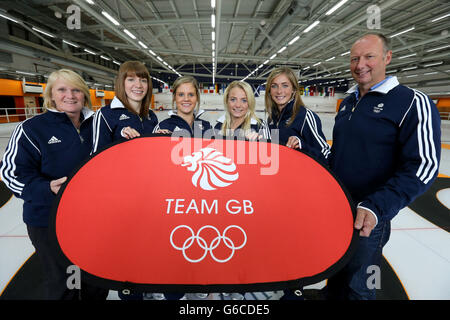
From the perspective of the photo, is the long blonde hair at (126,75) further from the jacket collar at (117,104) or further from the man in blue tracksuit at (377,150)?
the man in blue tracksuit at (377,150)

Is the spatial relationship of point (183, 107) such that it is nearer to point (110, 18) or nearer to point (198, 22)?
point (110, 18)

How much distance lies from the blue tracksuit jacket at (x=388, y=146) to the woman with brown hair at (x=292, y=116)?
0.22m

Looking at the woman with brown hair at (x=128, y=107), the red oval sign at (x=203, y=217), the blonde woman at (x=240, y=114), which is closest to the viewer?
the red oval sign at (x=203, y=217)

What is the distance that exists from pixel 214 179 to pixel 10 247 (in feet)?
7.27

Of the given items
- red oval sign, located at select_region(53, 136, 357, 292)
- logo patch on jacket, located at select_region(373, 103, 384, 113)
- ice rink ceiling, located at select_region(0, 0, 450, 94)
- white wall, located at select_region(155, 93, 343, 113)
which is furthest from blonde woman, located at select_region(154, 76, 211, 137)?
white wall, located at select_region(155, 93, 343, 113)

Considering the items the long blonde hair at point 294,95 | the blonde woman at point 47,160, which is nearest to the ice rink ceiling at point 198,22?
the long blonde hair at point 294,95

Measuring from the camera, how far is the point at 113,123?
1.48 meters

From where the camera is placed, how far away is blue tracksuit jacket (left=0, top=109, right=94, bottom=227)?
111 cm

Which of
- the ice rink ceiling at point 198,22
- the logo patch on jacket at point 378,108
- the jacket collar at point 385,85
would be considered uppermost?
the ice rink ceiling at point 198,22

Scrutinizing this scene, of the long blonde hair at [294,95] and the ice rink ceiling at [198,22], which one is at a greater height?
the ice rink ceiling at [198,22]

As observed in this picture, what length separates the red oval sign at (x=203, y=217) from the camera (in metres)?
0.85
